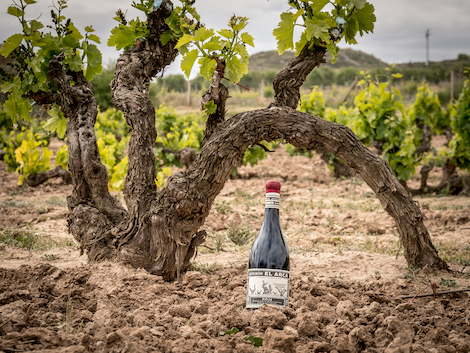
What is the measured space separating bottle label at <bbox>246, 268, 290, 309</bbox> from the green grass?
2804 mm

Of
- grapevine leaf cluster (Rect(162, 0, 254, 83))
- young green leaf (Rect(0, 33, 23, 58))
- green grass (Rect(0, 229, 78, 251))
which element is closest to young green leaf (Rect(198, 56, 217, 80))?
grapevine leaf cluster (Rect(162, 0, 254, 83))

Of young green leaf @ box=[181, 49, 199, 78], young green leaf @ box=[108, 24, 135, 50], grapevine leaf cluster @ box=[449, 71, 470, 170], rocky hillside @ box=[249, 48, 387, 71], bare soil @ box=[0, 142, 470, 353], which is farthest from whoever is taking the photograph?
rocky hillside @ box=[249, 48, 387, 71]

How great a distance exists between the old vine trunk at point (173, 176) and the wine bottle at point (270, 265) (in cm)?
59

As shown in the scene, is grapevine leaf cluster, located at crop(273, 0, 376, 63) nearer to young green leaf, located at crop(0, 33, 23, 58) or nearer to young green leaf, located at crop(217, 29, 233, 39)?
young green leaf, located at crop(217, 29, 233, 39)

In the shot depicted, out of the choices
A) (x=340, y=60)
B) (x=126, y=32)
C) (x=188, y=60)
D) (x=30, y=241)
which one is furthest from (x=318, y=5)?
(x=340, y=60)

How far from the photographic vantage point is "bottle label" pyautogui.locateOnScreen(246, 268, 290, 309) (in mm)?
2105

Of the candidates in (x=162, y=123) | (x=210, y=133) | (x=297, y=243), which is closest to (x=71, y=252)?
(x=210, y=133)

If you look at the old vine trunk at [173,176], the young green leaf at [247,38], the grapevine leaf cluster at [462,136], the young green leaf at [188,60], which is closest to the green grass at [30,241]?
the old vine trunk at [173,176]

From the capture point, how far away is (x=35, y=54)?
119 inches

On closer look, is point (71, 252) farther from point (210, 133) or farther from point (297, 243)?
point (297, 243)

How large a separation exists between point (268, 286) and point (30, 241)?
3.22 meters

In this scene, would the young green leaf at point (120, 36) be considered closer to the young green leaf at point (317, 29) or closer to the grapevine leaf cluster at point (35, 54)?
the grapevine leaf cluster at point (35, 54)

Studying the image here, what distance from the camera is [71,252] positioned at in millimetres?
3969

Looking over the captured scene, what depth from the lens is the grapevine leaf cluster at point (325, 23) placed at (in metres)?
2.81
